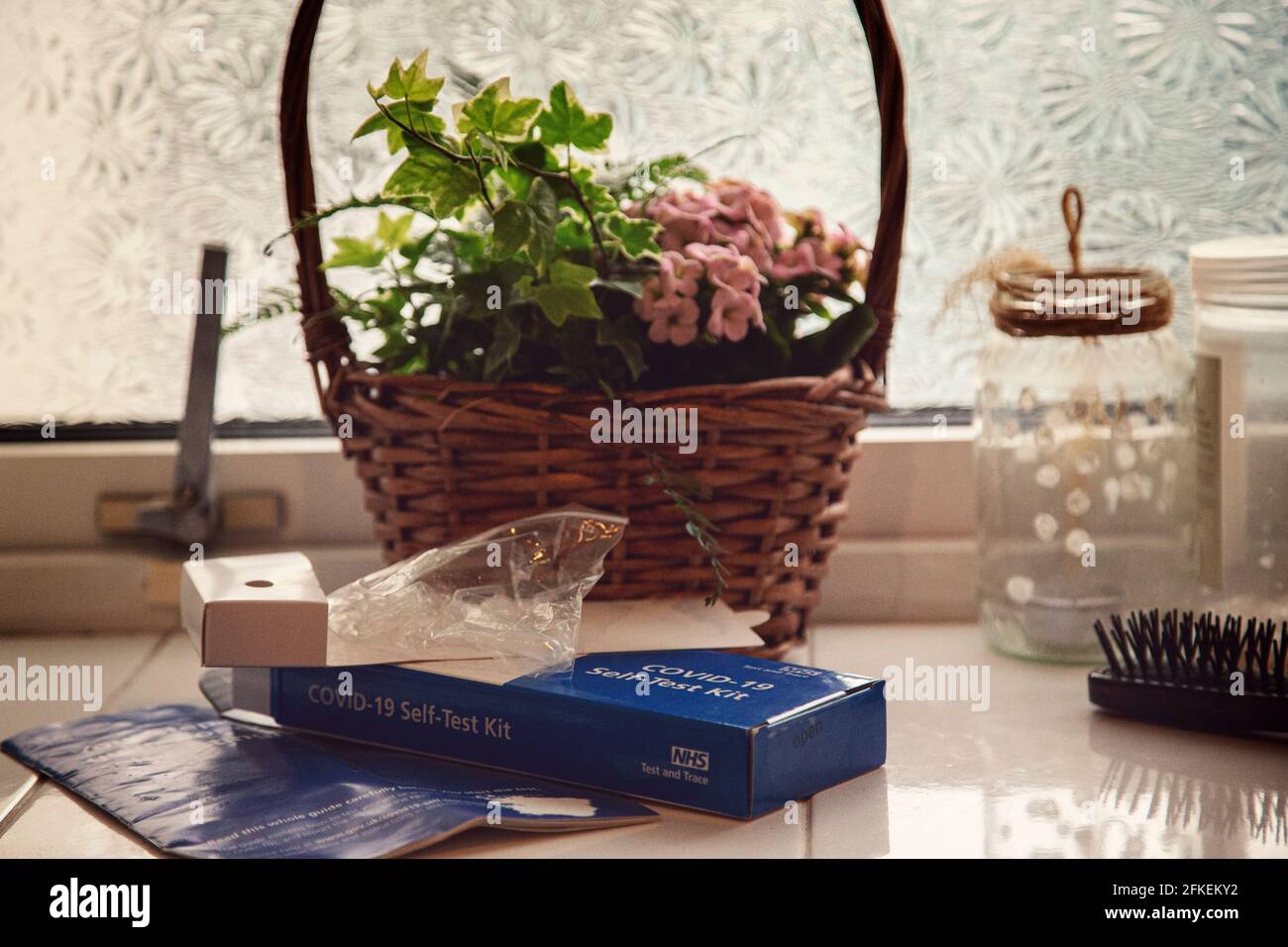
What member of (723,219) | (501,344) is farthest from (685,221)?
(501,344)

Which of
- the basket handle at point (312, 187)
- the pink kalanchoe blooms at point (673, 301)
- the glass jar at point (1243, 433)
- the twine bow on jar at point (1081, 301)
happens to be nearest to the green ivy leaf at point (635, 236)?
the pink kalanchoe blooms at point (673, 301)

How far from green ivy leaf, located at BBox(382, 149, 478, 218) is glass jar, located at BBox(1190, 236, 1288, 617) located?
0.44 meters

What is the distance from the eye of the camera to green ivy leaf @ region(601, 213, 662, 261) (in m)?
0.69

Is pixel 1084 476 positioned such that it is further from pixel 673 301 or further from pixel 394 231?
pixel 394 231

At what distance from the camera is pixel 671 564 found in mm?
727

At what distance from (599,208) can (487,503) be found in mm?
171

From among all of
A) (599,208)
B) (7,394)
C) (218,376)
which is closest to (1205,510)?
(599,208)

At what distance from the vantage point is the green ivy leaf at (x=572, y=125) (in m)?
0.67

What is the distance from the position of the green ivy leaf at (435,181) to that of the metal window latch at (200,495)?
0.27 m

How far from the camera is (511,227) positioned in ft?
2.09

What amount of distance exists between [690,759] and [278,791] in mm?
180

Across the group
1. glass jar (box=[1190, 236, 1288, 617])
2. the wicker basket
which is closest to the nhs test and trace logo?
the wicker basket

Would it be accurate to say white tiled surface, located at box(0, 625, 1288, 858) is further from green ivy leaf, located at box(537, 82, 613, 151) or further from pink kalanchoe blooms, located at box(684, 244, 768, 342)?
green ivy leaf, located at box(537, 82, 613, 151)

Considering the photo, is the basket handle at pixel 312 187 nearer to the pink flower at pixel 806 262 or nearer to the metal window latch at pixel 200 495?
the pink flower at pixel 806 262
